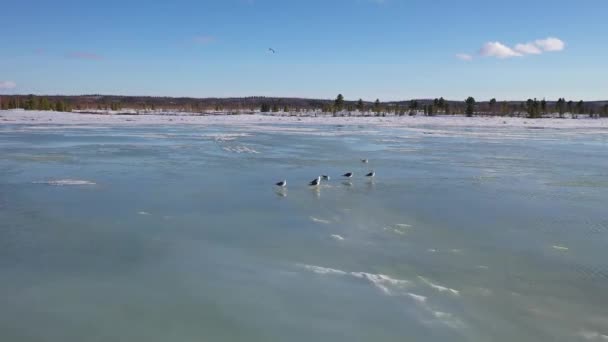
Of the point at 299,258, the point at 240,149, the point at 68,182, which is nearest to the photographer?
the point at 299,258

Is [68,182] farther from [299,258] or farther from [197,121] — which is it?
[197,121]

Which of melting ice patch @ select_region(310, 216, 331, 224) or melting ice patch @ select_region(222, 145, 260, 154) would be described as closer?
melting ice patch @ select_region(310, 216, 331, 224)

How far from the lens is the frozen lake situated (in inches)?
150

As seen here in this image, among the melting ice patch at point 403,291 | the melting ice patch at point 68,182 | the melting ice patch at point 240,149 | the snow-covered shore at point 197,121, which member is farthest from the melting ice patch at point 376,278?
the snow-covered shore at point 197,121

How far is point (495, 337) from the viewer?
365 centimetres

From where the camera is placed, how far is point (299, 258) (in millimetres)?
5410

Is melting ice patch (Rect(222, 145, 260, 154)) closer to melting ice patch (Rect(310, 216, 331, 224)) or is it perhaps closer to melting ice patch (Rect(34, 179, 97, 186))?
melting ice patch (Rect(34, 179, 97, 186))

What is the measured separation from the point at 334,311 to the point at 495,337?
120 centimetres

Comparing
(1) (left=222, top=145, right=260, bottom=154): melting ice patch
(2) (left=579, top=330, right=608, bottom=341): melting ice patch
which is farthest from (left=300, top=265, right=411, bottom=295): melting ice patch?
(1) (left=222, top=145, right=260, bottom=154): melting ice patch

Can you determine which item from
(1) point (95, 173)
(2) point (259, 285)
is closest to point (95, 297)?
(2) point (259, 285)

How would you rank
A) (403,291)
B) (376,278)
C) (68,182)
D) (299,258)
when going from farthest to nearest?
(68,182)
(299,258)
(376,278)
(403,291)

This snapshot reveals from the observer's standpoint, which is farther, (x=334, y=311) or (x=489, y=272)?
(x=489, y=272)

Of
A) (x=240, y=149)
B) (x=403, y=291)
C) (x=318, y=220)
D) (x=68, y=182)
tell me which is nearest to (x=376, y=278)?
(x=403, y=291)

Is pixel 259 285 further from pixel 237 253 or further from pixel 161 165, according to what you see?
pixel 161 165
